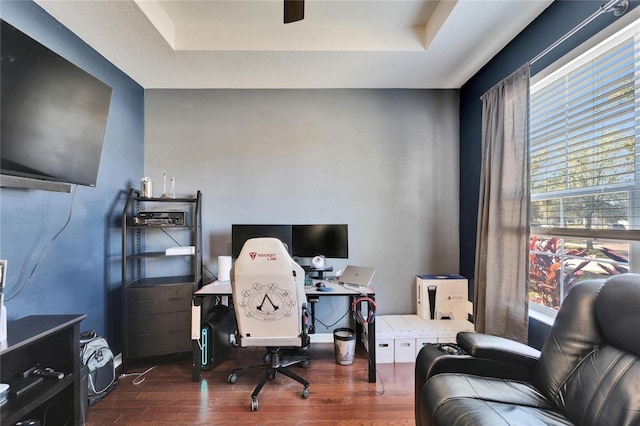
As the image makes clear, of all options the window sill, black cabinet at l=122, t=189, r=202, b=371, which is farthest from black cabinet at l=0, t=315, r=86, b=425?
the window sill

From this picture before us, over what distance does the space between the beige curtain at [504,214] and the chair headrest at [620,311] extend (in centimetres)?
65

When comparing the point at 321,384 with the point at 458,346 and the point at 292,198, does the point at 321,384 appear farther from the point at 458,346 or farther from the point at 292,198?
the point at 292,198

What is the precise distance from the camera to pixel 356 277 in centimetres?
253

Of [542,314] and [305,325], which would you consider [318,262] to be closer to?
[305,325]

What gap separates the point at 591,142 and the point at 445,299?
5.61 ft

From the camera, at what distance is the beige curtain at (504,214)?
1.88 meters

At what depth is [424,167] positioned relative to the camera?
2932mm

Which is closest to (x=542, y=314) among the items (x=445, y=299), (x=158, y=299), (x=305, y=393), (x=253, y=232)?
(x=445, y=299)

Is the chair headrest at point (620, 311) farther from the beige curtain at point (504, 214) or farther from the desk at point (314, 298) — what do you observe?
the desk at point (314, 298)

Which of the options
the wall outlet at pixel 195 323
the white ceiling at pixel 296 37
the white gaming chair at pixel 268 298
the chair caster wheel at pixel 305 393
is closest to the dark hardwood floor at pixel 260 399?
the chair caster wheel at pixel 305 393

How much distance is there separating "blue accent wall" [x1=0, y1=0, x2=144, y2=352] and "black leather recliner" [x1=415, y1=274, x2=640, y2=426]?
2.37 metres

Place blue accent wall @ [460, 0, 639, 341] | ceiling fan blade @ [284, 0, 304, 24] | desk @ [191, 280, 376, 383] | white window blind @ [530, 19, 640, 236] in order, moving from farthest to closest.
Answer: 1. desk @ [191, 280, 376, 383]
2. blue accent wall @ [460, 0, 639, 341]
3. white window blind @ [530, 19, 640, 236]
4. ceiling fan blade @ [284, 0, 304, 24]

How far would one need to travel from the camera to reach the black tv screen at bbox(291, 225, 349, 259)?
105 inches

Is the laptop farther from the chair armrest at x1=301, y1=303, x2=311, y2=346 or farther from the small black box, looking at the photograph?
the small black box
